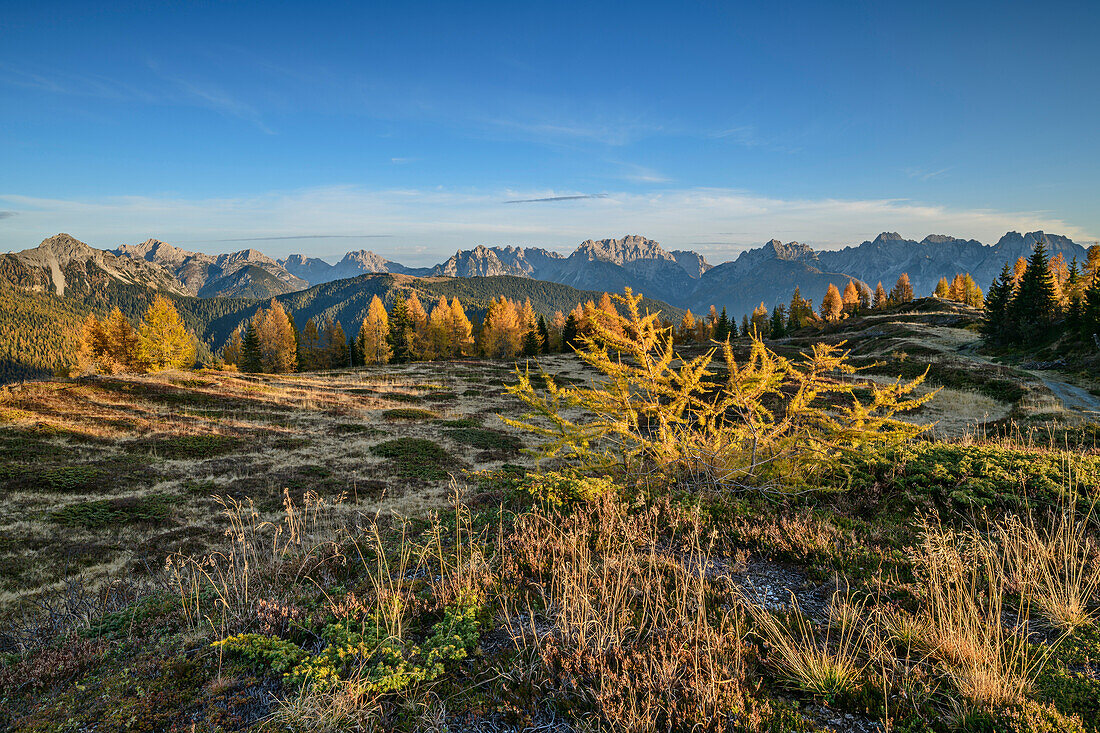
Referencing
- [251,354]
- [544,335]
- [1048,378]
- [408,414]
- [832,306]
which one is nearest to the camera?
[408,414]

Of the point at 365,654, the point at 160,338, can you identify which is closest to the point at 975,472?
the point at 365,654

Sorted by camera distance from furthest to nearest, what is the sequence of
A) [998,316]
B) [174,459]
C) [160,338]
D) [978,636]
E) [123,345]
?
[998,316] → [160,338] → [123,345] → [174,459] → [978,636]

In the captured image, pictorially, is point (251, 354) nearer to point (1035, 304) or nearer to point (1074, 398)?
point (1074, 398)

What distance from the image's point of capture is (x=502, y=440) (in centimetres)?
2228

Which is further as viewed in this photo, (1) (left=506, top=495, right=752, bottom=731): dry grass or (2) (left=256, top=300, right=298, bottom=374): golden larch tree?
(2) (left=256, top=300, right=298, bottom=374): golden larch tree

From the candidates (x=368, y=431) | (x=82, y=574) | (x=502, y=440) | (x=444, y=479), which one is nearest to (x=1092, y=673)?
(x=82, y=574)

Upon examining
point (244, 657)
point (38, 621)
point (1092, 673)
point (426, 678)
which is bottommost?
point (38, 621)

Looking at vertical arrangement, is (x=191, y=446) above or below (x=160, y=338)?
below

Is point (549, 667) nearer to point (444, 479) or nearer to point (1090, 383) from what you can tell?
point (444, 479)

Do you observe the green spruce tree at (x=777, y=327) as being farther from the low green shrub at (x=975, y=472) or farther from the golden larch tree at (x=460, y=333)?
the low green shrub at (x=975, y=472)

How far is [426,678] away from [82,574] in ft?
31.1

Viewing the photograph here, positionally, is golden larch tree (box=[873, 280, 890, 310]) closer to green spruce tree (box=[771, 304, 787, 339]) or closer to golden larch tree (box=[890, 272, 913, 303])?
golden larch tree (box=[890, 272, 913, 303])

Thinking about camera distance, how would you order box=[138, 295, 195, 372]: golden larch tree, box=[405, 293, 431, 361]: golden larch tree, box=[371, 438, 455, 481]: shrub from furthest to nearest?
box=[405, 293, 431, 361]: golden larch tree < box=[138, 295, 195, 372]: golden larch tree < box=[371, 438, 455, 481]: shrub

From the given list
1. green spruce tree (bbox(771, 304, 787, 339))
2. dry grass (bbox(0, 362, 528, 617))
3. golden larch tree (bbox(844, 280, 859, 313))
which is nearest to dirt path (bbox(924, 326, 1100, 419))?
dry grass (bbox(0, 362, 528, 617))
